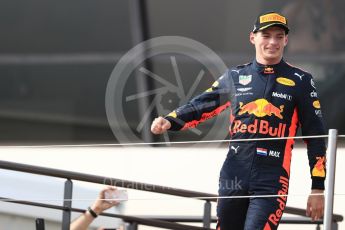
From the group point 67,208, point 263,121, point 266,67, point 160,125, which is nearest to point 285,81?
point 266,67

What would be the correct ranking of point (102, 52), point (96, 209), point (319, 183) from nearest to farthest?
point (319, 183)
point (96, 209)
point (102, 52)

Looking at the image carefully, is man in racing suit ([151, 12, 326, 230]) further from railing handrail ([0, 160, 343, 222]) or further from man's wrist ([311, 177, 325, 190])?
railing handrail ([0, 160, 343, 222])

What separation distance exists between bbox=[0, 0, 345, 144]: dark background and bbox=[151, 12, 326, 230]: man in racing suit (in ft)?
13.4

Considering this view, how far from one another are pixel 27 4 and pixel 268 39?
17.0 ft

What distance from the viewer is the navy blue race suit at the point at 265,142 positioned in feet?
15.2

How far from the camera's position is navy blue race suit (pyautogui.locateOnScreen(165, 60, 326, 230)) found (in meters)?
4.64

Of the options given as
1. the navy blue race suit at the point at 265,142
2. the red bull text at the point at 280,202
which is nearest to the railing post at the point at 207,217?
the navy blue race suit at the point at 265,142

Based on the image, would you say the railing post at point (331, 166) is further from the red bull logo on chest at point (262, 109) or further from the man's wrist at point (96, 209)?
the man's wrist at point (96, 209)

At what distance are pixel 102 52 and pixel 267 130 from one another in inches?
192

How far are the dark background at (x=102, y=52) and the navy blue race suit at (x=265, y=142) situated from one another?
407cm

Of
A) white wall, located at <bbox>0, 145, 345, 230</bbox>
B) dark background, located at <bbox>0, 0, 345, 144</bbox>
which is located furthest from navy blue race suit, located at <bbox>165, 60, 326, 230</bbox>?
dark background, located at <bbox>0, 0, 345, 144</bbox>

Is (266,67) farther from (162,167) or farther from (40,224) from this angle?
(162,167)

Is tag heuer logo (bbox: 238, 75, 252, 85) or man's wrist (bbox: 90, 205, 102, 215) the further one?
man's wrist (bbox: 90, 205, 102, 215)

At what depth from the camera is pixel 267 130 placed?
4660 millimetres
